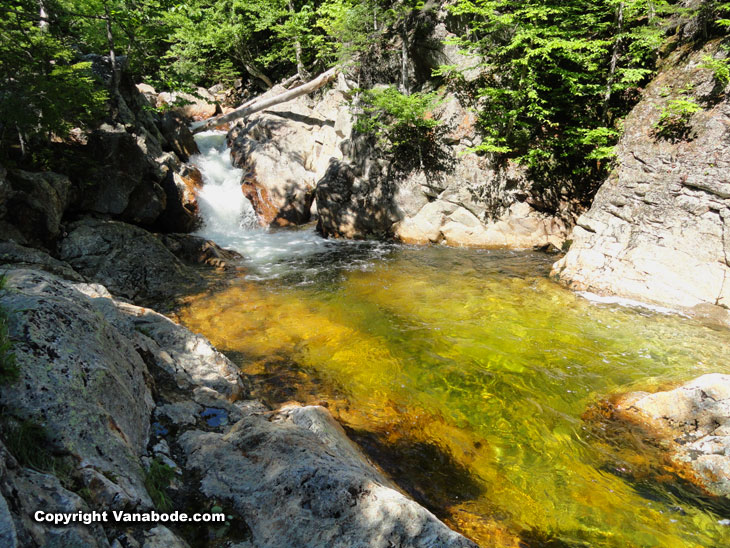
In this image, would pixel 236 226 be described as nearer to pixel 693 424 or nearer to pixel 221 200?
pixel 221 200

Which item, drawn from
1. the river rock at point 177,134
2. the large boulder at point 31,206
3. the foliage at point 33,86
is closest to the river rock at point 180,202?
the river rock at point 177,134

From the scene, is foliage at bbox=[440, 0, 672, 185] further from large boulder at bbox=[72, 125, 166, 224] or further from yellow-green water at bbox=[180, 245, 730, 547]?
large boulder at bbox=[72, 125, 166, 224]

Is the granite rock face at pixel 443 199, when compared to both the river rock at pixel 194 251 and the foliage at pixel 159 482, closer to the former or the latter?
the river rock at pixel 194 251

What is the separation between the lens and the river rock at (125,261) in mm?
9297

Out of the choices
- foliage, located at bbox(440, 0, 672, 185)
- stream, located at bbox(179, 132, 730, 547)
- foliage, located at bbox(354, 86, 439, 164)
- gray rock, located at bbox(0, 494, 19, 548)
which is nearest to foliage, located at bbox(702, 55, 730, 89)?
foliage, located at bbox(440, 0, 672, 185)

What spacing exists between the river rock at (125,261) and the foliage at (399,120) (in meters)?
8.76

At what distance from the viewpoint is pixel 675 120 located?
9617mm

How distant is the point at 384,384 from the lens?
20.0ft

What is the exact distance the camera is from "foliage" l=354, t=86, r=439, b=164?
13797mm

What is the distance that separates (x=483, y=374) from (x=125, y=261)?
8.99 meters

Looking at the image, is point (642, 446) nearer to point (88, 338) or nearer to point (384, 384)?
point (384, 384)

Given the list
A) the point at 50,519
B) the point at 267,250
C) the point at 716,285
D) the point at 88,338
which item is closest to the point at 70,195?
the point at 267,250

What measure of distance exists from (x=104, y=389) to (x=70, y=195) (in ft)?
33.2

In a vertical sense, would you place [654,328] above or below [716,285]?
→ below
